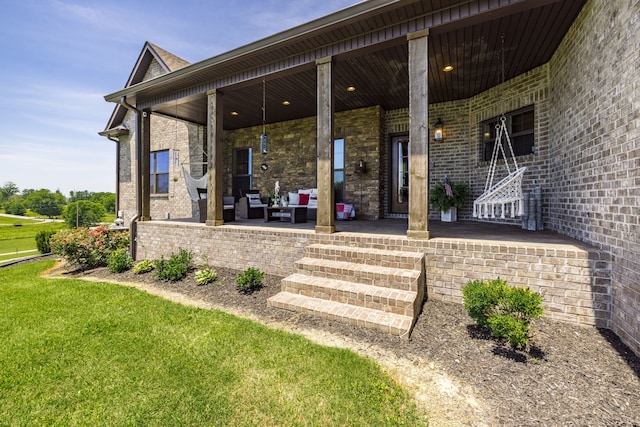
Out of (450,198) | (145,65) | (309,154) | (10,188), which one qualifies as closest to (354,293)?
(450,198)

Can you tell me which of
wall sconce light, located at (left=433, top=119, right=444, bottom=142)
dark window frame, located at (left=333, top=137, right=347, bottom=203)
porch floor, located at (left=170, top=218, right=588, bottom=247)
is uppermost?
wall sconce light, located at (left=433, top=119, right=444, bottom=142)

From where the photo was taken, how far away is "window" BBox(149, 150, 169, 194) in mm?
9680

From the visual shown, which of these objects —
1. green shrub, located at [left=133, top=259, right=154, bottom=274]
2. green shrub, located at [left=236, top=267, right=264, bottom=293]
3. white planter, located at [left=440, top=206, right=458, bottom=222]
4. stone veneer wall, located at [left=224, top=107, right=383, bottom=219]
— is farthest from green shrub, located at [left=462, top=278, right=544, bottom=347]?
green shrub, located at [left=133, top=259, right=154, bottom=274]

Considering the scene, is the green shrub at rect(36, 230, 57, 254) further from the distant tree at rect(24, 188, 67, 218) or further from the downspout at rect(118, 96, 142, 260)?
the distant tree at rect(24, 188, 67, 218)

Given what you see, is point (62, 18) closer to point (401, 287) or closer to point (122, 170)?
point (122, 170)

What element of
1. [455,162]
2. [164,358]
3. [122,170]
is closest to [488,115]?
[455,162]

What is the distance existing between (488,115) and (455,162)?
124 centimetres

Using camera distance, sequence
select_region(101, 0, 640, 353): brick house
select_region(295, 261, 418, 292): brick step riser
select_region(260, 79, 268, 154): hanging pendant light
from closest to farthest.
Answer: select_region(101, 0, 640, 353): brick house
select_region(295, 261, 418, 292): brick step riser
select_region(260, 79, 268, 154): hanging pendant light

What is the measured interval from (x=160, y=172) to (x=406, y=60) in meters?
8.59

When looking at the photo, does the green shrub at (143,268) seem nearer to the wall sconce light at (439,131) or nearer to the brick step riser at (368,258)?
the brick step riser at (368,258)

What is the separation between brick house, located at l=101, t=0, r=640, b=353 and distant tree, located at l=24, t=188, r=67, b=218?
1059 inches

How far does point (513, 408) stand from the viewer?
180cm

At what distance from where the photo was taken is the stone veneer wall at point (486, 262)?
2783 mm

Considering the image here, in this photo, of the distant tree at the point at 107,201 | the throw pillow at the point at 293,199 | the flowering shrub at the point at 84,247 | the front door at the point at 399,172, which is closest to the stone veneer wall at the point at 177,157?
the flowering shrub at the point at 84,247
